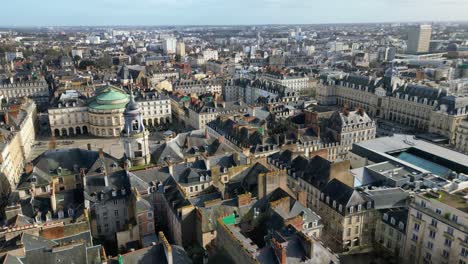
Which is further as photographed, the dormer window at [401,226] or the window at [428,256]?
the dormer window at [401,226]

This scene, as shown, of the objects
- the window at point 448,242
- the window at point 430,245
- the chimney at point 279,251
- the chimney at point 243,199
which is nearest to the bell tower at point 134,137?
the chimney at point 243,199

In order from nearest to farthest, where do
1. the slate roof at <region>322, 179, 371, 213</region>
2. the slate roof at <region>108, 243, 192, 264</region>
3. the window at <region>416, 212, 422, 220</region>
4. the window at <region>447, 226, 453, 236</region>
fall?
the slate roof at <region>108, 243, 192, 264</region>
the window at <region>447, 226, 453, 236</region>
the window at <region>416, 212, 422, 220</region>
the slate roof at <region>322, 179, 371, 213</region>

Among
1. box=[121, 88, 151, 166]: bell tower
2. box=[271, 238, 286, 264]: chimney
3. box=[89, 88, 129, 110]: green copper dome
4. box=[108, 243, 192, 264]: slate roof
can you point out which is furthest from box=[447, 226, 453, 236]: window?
box=[89, 88, 129, 110]: green copper dome

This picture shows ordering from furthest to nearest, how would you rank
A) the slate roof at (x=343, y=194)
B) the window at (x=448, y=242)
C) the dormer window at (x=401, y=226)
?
the slate roof at (x=343, y=194), the dormer window at (x=401, y=226), the window at (x=448, y=242)

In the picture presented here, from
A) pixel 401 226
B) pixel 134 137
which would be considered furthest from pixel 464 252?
pixel 134 137

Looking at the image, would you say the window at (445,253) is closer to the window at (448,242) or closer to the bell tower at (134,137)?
the window at (448,242)

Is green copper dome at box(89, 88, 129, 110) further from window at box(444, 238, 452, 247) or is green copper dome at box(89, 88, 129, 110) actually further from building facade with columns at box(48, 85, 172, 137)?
window at box(444, 238, 452, 247)

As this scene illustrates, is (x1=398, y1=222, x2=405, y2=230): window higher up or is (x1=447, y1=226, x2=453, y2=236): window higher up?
(x1=447, y1=226, x2=453, y2=236): window
